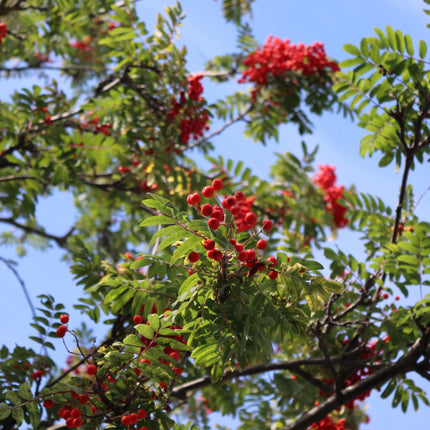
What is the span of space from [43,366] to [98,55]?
6157mm

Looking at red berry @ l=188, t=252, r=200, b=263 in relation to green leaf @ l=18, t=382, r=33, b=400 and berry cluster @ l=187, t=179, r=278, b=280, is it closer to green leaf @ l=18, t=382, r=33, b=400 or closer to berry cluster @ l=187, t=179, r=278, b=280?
berry cluster @ l=187, t=179, r=278, b=280

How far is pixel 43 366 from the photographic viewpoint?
10.3ft

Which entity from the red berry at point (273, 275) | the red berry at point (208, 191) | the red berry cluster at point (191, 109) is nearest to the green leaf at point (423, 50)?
the red berry cluster at point (191, 109)

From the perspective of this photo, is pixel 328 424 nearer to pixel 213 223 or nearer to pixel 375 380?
pixel 375 380

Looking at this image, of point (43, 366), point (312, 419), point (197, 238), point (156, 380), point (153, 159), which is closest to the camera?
point (197, 238)

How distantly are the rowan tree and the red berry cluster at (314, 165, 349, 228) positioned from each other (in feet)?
0.10

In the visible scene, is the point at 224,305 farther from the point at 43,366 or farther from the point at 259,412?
the point at 259,412

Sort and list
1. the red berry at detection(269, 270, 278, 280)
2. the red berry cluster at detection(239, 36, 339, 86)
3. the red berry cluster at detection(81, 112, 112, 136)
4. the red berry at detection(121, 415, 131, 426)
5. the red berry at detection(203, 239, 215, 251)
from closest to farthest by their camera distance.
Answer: the red berry at detection(203, 239, 215, 251) → the red berry at detection(269, 270, 278, 280) → the red berry at detection(121, 415, 131, 426) → the red berry cluster at detection(81, 112, 112, 136) → the red berry cluster at detection(239, 36, 339, 86)

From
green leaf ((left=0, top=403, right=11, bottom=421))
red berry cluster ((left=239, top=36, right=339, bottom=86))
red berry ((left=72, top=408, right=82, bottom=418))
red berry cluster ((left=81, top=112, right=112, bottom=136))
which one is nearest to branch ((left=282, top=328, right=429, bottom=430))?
red berry ((left=72, top=408, right=82, bottom=418))

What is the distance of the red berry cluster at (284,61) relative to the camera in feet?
19.2

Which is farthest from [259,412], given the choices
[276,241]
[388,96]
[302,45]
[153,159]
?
[302,45]

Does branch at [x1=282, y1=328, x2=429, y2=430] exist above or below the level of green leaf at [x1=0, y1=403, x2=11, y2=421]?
below

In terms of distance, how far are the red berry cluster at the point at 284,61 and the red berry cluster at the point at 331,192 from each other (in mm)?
1669

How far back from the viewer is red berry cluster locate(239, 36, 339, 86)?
5852 mm
